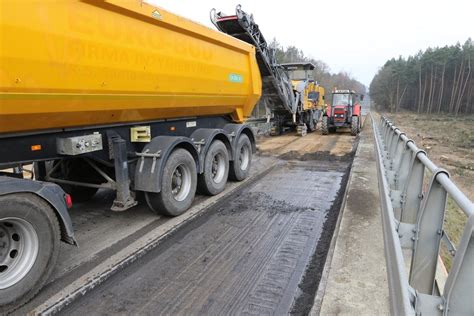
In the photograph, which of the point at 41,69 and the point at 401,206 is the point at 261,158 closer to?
the point at 401,206

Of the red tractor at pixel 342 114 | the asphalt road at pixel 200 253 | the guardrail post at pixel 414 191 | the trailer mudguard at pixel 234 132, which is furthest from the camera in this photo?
the red tractor at pixel 342 114

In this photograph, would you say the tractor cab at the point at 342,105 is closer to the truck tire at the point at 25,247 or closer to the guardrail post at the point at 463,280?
the truck tire at the point at 25,247

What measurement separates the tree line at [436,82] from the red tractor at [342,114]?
155ft

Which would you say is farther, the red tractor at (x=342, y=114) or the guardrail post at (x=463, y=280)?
the red tractor at (x=342, y=114)

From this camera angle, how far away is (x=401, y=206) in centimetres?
A: 405

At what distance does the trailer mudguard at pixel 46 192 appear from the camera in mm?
2936

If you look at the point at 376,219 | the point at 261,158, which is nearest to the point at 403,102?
the point at 261,158

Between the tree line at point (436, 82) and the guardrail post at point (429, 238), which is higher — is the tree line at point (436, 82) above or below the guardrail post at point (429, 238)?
above

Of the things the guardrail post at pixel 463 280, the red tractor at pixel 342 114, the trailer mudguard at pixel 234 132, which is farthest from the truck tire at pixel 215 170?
the red tractor at pixel 342 114

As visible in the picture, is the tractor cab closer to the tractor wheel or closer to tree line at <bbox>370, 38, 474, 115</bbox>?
the tractor wheel

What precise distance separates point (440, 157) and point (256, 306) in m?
13.3

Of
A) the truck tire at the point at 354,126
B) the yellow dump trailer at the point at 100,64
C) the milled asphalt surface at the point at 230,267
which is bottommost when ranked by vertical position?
the milled asphalt surface at the point at 230,267

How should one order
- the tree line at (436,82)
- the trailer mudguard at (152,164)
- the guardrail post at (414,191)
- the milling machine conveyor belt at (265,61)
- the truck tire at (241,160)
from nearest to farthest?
the guardrail post at (414,191), the trailer mudguard at (152,164), the truck tire at (241,160), the milling machine conveyor belt at (265,61), the tree line at (436,82)

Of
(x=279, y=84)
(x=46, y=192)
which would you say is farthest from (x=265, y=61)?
(x=46, y=192)
